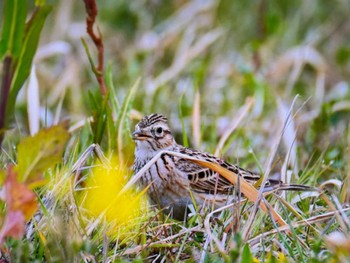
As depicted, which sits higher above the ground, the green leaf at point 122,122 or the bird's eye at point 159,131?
the green leaf at point 122,122

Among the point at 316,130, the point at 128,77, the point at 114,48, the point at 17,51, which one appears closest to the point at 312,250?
the point at 17,51

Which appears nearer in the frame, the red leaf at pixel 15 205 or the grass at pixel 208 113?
the red leaf at pixel 15 205

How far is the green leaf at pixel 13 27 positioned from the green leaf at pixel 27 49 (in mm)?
78

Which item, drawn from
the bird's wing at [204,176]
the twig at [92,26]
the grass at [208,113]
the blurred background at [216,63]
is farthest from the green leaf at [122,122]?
the blurred background at [216,63]

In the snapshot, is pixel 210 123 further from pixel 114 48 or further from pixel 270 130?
pixel 114 48

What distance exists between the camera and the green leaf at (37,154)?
312 cm

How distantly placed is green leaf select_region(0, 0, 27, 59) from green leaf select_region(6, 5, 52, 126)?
8cm

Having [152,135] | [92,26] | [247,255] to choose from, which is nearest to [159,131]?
[152,135]

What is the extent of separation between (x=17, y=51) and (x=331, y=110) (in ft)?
9.46

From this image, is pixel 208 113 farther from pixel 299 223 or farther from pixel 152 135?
pixel 299 223

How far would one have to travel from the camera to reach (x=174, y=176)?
4.58 m

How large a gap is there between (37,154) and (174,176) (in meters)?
1.53

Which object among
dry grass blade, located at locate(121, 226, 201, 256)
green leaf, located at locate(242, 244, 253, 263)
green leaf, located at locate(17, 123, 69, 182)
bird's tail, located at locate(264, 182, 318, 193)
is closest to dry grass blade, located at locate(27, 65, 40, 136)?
bird's tail, located at locate(264, 182, 318, 193)

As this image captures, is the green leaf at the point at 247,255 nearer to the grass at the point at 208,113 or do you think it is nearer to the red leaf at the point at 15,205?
the grass at the point at 208,113
